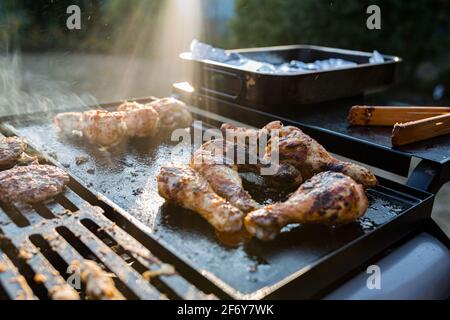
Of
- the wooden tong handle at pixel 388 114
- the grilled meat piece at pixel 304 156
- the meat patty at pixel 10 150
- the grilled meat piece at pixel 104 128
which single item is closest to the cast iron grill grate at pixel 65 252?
the meat patty at pixel 10 150

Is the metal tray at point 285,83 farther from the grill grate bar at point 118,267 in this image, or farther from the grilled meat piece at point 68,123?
the grill grate bar at point 118,267

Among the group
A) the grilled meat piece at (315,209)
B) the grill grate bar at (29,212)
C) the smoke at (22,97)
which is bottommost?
the grill grate bar at (29,212)

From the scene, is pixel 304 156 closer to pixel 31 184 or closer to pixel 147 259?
pixel 147 259

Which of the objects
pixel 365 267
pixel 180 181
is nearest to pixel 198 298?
pixel 180 181

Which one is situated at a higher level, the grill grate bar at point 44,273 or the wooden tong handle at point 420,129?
the wooden tong handle at point 420,129

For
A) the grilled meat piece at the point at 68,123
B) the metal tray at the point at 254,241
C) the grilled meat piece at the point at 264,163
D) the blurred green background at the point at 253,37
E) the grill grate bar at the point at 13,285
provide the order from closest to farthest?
the grill grate bar at the point at 13,285, the metal tray at the point at 254,241, the grilled meat piece at the point at 264,163, the grilled meat piece at the point at 68,123, the blurred green background at the point at 253,37

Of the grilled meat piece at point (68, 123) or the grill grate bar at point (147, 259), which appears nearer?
the grill grate bar at point (147, 259)

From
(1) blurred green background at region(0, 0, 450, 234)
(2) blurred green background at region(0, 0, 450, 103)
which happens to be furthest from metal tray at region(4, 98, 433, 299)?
(2) blurred green background at region(0, 0, 450, 103)
